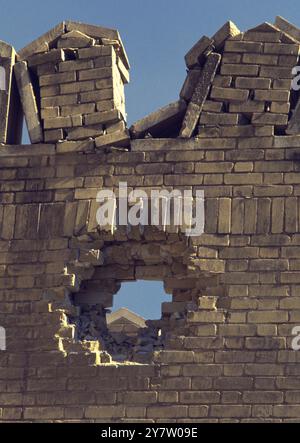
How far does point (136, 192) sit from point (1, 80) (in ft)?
6.23

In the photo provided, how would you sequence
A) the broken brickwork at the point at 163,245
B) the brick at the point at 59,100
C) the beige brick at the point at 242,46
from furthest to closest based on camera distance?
the brick at the point at 59,100 → the beige brick at the point at 242,46 → the broken brickwork at the point at 163,245

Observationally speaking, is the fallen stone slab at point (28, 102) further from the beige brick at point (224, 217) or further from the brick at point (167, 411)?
the brick at point (167, 411)

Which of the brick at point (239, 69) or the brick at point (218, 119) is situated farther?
the brick at point (239, 69)

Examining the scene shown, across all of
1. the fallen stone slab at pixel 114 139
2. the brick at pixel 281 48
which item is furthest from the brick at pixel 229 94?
the fallen stone slab at pixel 114 139

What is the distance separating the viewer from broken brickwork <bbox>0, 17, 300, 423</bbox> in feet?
52.7

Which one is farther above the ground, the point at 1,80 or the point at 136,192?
the point at 1,80

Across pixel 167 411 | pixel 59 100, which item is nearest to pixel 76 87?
pixel 59 100

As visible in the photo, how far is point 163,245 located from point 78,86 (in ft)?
5.99

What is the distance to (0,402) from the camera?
1631 centimetres

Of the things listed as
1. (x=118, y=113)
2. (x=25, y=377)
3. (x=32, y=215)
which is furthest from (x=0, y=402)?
(x=118, y=113)

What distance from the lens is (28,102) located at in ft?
57.0

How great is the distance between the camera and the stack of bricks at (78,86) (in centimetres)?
1712

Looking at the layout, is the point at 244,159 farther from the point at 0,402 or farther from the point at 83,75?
the point at 0,402

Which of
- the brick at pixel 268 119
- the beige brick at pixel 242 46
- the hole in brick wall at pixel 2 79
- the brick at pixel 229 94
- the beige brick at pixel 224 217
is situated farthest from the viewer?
the hole in brick wall at pixel 2 79
